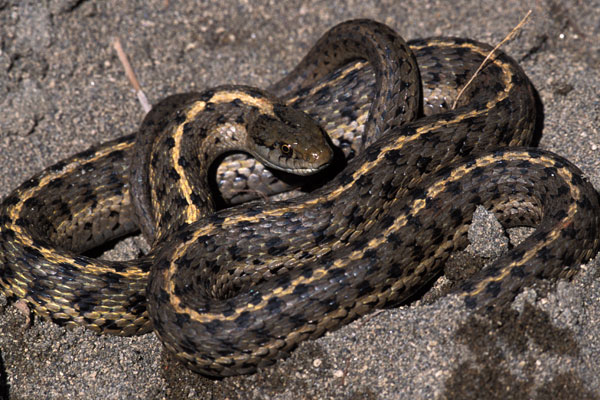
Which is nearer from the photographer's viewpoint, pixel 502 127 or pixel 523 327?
pixel 523 327

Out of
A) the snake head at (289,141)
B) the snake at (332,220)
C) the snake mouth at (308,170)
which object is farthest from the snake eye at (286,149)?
the snake at (332,220)

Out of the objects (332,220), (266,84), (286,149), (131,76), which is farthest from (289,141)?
(131,76)

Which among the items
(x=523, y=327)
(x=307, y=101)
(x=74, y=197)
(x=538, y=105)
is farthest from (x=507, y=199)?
(x=74, y=197)

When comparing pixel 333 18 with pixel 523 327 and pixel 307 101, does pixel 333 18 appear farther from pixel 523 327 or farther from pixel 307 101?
pixel 523 327

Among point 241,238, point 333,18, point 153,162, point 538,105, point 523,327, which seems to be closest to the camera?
point 523,327

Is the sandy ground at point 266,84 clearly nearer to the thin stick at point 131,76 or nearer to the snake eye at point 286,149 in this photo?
the thin stick at point 131,76

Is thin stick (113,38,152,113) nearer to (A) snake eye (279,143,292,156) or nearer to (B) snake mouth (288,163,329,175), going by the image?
(A) snake eye (279,143,292,156)

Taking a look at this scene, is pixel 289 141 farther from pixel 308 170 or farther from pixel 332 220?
pixel 332 220
